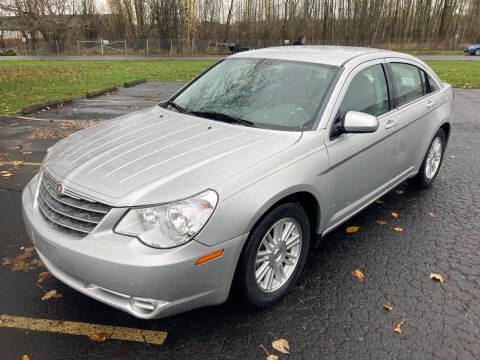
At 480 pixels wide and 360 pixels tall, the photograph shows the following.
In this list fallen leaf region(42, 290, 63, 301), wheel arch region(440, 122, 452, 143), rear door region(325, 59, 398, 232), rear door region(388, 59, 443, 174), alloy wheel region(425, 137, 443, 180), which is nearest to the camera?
fallen leaf region(42, 290, 63, 301)

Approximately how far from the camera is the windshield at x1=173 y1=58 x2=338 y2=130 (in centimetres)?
323

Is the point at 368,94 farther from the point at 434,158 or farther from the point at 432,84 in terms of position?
the point at 434,158

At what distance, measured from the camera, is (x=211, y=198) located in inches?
91.7

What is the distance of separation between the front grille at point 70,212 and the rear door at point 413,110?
9.73 ft

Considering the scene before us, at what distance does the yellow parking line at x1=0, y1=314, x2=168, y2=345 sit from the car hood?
36.5 inches

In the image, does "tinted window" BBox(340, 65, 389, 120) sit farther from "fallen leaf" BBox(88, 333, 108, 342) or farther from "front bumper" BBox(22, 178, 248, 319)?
"fallen leaf" BBox(88, 333, 108, 342)

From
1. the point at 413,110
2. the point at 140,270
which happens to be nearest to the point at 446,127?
the point at 413,110

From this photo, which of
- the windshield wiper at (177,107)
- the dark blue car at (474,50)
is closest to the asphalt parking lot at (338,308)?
the windshield wiper at (177,107)

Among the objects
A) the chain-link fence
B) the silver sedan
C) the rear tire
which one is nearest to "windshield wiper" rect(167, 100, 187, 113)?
the silver sedan

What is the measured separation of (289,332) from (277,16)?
162 ft

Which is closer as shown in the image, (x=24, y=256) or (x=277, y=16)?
(x=24, y=256)

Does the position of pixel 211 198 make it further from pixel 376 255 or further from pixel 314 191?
pixel 376 255

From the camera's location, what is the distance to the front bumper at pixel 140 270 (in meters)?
2.20

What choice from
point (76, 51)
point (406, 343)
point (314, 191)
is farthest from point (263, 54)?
point (76, 51)
